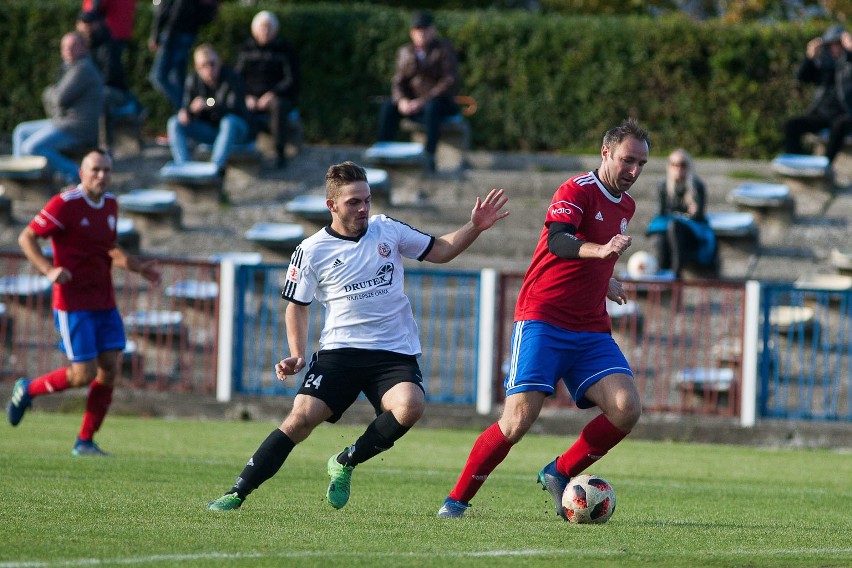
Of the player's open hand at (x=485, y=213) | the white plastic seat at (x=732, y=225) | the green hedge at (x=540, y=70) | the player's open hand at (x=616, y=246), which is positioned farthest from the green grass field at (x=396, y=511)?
the green hedge at (x=540, y=70)

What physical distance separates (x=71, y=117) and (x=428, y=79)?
A: 4.80 m

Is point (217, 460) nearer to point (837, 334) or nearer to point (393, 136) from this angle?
point (837, 334)

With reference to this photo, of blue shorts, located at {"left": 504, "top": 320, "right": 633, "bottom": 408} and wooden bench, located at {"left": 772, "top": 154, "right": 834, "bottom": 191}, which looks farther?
wooden bench, located at {"left": 772, "top": 154, "right": 834, "bottom": 191}

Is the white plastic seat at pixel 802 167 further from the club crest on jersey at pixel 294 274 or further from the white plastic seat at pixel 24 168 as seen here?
the club crest on jersey at pixel 294 274

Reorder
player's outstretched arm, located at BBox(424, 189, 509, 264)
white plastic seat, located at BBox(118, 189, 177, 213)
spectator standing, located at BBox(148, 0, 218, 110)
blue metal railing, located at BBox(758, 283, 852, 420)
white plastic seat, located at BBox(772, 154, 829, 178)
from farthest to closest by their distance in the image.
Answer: spectator standing, located at BBox(148, 0, 218, 110)
white plastic seat, located at BBox(772, 154, 829, 178)
white plastic seat, located at BBox(118, 189, 177, 213)
blue metal railing, located at BBox(758, 283, 852, 420)
player's outstretched arm, located at BBox(424, 189, 509, 264)

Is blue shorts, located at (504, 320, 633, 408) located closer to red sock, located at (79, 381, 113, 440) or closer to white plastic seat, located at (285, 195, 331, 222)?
red sock, located at (79, 381, 113, 440)

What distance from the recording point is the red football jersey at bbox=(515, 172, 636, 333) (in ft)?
25.1

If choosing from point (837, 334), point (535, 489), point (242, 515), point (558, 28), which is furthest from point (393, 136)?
point (242, 515)

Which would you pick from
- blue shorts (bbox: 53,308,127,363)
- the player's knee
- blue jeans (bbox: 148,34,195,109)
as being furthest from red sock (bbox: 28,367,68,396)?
blue jeans (bbox: 148,34,195,109)

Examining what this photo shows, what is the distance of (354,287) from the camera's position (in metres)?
7.86

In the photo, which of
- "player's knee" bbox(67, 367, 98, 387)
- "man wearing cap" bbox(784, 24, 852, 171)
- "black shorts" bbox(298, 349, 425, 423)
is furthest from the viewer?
"man wearing cap" bbox(784, 24, 852, 171)

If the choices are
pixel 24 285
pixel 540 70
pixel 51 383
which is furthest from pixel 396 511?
pixel 540 70

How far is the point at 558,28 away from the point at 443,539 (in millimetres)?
16821

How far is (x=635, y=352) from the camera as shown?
47.8ft
